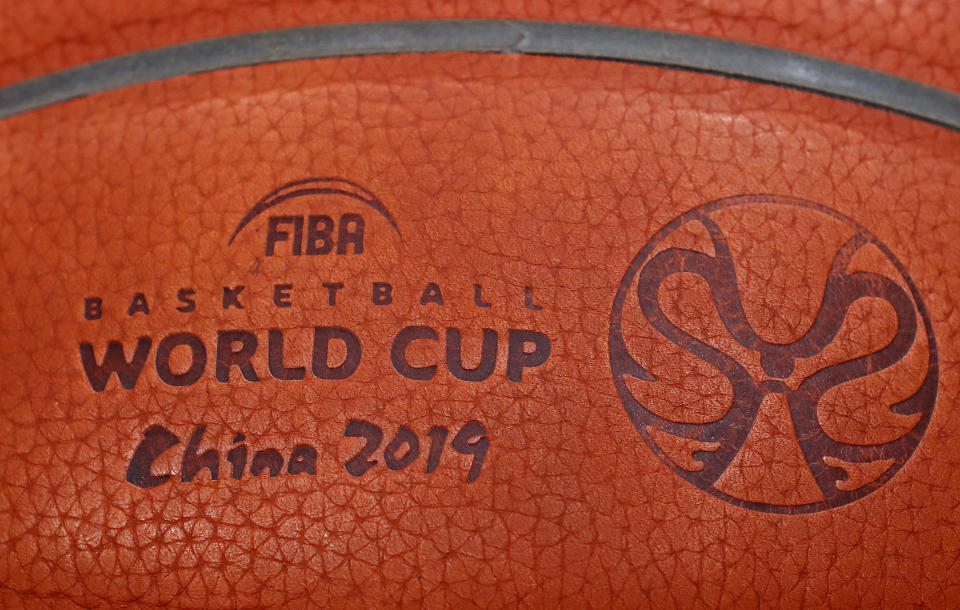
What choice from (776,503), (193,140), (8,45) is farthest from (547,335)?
(8,45)

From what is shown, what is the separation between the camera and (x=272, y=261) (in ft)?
1.90

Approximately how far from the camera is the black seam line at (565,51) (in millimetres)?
609

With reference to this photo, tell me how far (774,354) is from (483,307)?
0.22m

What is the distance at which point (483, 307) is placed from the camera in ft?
1.84

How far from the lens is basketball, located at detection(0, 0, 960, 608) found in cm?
54

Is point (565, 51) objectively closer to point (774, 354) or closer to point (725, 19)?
point (725, 19)

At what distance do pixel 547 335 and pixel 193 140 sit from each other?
33 cm

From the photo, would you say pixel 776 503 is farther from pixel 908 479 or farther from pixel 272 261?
pixel 272 261

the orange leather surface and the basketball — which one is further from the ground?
the orange leather surface

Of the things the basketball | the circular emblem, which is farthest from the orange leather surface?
the circular emblem

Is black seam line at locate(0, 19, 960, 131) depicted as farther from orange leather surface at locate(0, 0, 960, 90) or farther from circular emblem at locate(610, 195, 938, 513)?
circular emblem at locate(610, 195, 938, 513)

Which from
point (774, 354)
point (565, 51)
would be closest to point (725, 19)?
point (565, 51)

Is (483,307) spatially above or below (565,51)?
below

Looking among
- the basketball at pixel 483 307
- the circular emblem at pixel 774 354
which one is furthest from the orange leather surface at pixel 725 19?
the circular emblem at pixel 774 354
